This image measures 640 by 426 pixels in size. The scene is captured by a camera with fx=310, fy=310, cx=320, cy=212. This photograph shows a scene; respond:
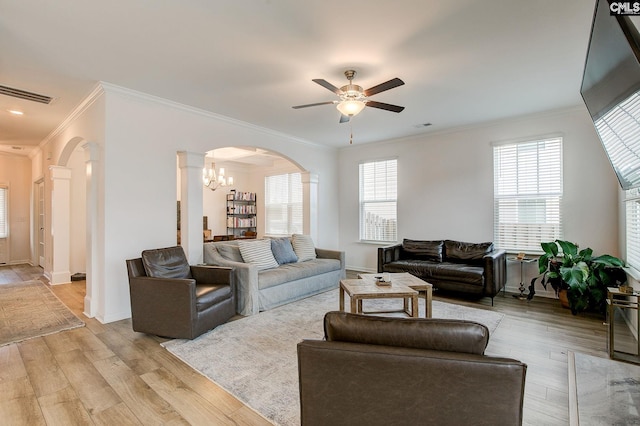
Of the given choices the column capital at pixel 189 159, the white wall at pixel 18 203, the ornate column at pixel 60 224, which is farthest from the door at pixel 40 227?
the column capital at pixel 189 159

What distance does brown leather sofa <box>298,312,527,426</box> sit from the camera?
3.81 feet

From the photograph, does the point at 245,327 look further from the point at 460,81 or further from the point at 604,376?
the point at 460,81

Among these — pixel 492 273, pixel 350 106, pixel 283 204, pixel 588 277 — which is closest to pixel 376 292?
pixel 350 106

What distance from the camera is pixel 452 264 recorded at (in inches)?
193

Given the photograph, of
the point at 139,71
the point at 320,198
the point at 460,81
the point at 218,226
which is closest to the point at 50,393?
the point at 139,71

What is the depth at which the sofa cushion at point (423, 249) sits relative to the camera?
5.22 metres

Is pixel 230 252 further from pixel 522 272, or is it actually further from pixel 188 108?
pixel 522 272

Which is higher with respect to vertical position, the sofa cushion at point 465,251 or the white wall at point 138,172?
the white wall at point 138,172

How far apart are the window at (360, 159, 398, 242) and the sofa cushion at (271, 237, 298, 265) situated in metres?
2.12

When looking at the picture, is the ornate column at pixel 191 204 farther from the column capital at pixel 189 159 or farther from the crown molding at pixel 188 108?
the crown molding at pixel 188 108

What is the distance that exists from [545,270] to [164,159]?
207 inches

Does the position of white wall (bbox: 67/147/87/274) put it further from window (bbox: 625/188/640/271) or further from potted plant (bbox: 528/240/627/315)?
window (bbox: 625/188/640/271)

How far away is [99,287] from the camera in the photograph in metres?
3.72

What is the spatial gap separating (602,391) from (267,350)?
8.42ft
